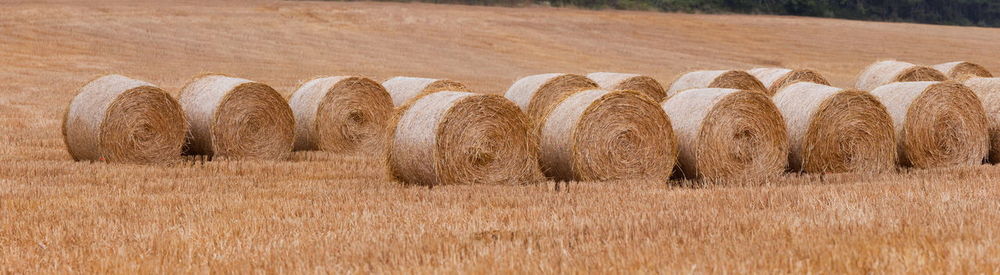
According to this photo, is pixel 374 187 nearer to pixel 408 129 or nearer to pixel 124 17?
pixel 408 129

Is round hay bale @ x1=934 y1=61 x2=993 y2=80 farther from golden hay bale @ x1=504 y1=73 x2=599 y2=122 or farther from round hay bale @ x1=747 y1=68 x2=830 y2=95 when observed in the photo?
golden hay bale @ x1=504 y1=73 x2=599 y2=122

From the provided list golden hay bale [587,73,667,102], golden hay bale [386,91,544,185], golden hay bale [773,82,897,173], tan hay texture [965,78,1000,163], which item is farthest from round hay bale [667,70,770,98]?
golden hay bale [386,91,544,185]

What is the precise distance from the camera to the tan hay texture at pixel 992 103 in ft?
43.1

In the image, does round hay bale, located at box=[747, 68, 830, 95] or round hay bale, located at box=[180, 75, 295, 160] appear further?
round hay bale, located at box=[747, 68, 830, 95]

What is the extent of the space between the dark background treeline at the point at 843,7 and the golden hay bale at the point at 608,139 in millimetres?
43774

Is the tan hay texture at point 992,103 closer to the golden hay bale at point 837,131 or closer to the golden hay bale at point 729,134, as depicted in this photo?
the golden hay bale at point 837,131

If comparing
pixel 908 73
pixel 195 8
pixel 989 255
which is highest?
pixel 989 255

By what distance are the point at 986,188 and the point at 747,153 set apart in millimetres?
2476

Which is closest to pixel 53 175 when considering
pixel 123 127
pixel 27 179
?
pixel 27 179

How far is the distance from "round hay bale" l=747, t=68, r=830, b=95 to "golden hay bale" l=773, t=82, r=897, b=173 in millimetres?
5147

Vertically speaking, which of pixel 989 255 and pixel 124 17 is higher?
pixel 989 255

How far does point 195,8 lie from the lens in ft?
142

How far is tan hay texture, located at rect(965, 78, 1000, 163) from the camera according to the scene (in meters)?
13.1

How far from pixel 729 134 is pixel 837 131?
1.37m
